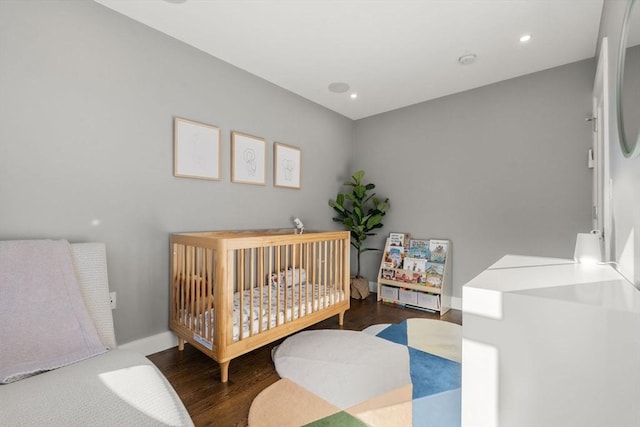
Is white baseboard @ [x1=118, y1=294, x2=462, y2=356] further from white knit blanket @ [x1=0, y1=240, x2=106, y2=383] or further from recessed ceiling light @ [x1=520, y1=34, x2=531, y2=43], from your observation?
recessed ceiling light @ [x1=520, y1=34, x2=531, y2=43]

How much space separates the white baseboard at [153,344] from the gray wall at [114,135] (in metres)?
0.04

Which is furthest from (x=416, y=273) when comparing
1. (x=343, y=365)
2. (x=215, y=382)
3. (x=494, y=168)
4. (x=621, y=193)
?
(x=215, y=382)

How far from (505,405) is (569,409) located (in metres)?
0.15

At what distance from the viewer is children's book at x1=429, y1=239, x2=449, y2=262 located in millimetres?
3104

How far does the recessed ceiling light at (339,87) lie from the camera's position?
2898mm

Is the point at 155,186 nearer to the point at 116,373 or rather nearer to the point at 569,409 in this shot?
the point at 116,373

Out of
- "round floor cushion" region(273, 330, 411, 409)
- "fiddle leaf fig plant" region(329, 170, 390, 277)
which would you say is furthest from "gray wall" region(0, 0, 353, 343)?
"fiddle leaf fig plant" region(329, 170, 390, 277)

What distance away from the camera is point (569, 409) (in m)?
0.75

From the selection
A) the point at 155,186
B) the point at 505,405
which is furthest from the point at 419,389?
the point at 155,186

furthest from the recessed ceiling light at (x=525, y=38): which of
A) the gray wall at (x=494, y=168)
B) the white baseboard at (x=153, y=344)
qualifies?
the white baseboard at (x=153, y=344)

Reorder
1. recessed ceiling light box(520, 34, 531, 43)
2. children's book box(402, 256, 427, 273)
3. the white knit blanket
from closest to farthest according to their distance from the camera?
the white knit blanket
recessed ceiling light box(520, 34, 531, 43)
children's book box(402, 256, 427, 273)

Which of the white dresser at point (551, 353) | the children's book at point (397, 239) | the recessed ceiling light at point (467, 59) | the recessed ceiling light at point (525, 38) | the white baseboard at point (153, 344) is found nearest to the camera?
the white dresser at point (551, 353)

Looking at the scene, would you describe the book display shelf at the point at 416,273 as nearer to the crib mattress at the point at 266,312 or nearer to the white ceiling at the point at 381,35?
the crib mattress at the point at 266,312

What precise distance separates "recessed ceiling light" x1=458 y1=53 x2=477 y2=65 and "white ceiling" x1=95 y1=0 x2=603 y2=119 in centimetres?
4
